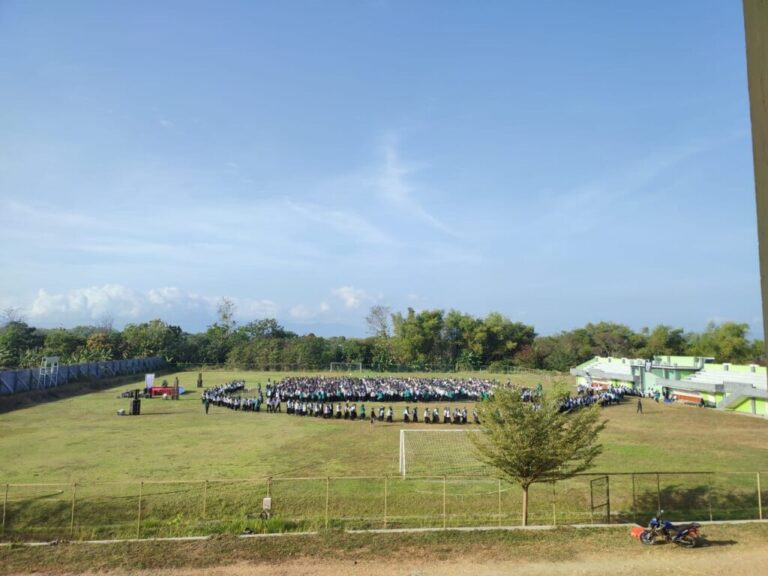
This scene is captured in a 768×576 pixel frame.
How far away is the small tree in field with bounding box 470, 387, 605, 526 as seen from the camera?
15227 mm

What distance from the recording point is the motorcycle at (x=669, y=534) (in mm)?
13828

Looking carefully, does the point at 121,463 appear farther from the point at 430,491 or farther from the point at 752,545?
the point at 752,545

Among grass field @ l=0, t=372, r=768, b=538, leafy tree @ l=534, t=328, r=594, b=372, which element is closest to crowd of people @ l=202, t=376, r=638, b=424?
grass field @ l=0, t=372, r=768, b=538

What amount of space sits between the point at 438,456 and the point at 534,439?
9558mm

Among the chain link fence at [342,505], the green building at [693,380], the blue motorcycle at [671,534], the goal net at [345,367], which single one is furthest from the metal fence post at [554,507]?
the goal net at [345,367]

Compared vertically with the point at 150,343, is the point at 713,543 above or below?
below

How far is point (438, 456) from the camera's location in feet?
78.7

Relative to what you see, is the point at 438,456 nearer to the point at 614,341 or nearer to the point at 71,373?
the point at 71,373

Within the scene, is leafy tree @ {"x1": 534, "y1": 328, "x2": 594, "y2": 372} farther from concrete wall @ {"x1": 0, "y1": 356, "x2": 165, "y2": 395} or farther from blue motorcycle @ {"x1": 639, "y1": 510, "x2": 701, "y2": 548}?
blue motorcycle @ {"x1": 639, "y1": 510, "x2": 701, "y2": 548}

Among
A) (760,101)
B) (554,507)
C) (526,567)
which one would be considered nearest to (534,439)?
(554,507)

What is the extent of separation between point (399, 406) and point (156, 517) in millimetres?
27755

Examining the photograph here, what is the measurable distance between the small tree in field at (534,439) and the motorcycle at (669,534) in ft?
7.23

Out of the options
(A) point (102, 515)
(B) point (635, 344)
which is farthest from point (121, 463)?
(B) point (635, 344)

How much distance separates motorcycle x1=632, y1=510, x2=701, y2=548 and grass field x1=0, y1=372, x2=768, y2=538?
8.38 feet
